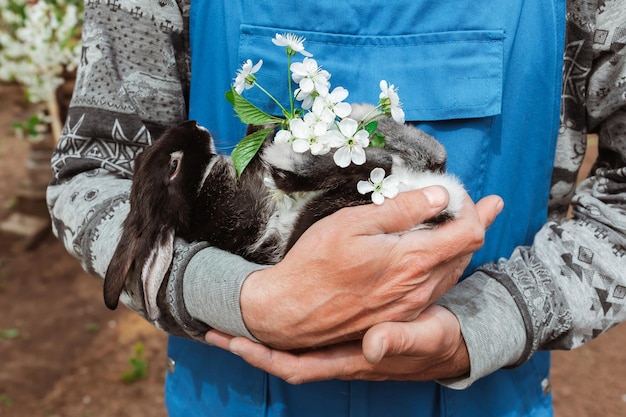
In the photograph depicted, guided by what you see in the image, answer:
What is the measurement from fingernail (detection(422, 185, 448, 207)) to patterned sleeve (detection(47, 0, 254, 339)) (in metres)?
0.56

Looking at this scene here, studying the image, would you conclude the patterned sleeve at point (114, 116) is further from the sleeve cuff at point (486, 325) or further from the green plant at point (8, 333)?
the green plant at point (8, 333)

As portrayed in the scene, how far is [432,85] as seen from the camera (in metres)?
1.56

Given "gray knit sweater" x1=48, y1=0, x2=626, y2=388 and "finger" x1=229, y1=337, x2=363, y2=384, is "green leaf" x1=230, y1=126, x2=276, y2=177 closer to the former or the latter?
"gray knit sweater" x1=48, y1=0, x2=626, y2=388

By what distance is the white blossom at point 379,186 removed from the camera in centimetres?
142

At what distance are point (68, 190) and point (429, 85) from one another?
39.8 inches

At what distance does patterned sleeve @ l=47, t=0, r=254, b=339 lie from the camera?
1.69m

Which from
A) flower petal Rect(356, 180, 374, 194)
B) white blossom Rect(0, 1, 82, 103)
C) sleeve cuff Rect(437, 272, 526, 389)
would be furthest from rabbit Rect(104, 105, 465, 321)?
white blossom Rect(0, 1, 82, 103)

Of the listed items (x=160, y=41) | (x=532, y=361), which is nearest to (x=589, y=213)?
(x=532, y=361)

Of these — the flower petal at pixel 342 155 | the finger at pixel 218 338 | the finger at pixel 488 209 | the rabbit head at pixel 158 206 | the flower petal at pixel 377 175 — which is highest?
the flower petal at pixel 342 155

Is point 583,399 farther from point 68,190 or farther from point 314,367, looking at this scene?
point 68,190

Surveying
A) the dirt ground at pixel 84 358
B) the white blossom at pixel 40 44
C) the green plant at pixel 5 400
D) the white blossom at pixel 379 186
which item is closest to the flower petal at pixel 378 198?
the white blossom at pixel 379 186

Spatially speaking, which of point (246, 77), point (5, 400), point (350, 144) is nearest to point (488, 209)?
point (350, 144)

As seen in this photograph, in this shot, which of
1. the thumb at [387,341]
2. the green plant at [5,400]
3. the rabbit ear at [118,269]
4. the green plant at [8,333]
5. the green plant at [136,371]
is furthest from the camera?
the green plant at [8,333]

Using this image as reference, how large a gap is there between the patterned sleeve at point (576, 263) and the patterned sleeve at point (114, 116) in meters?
0.70
